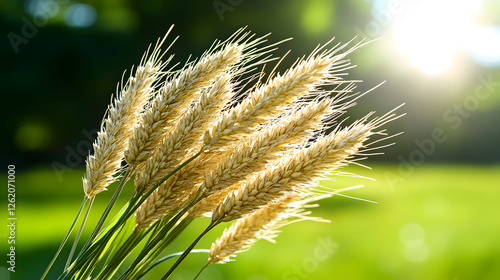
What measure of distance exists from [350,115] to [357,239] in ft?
20.3

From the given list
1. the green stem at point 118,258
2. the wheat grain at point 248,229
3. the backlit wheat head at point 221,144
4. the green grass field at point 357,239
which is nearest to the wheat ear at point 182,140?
the backlit wheat head at point 221,144

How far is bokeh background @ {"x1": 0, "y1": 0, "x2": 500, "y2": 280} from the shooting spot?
318cm

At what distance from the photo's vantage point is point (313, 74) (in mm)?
1099

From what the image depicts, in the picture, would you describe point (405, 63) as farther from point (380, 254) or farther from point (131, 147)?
point (131, 147)

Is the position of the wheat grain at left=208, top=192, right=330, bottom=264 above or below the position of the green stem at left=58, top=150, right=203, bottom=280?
above

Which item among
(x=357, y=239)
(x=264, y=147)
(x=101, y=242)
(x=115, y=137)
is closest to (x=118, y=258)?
(x=101, y=242)

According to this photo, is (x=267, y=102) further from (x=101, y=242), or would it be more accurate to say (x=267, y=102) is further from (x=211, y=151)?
(x=101, y=242)

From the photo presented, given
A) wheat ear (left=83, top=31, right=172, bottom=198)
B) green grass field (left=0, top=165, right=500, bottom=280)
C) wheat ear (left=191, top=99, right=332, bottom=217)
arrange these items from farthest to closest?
green grass field (left=0, top=165, right=500, bottom=280) < wheat ear (left=83, top=31, right=172, bottom=198) < wheat ear (left=191, top=99, right=332, bottom=217)

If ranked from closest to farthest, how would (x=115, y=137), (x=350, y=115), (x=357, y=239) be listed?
(x=115, y=137) < (x=357, y=239) < (x=350, y=115)

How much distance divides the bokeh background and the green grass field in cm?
1

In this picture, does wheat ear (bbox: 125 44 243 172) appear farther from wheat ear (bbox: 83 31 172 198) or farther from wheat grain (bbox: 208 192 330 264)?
wheat grain (bbox: 208 192 330 264)

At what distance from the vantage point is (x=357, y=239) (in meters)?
3.55

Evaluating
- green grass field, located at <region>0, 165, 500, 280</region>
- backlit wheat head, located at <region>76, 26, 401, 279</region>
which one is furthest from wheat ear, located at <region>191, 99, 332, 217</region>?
green grass field, located at <region>0, 165, 500, 280</region>

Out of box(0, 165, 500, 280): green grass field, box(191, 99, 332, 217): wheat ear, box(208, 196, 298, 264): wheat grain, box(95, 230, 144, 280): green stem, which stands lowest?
box(95, 230, 144, 280): green stem
